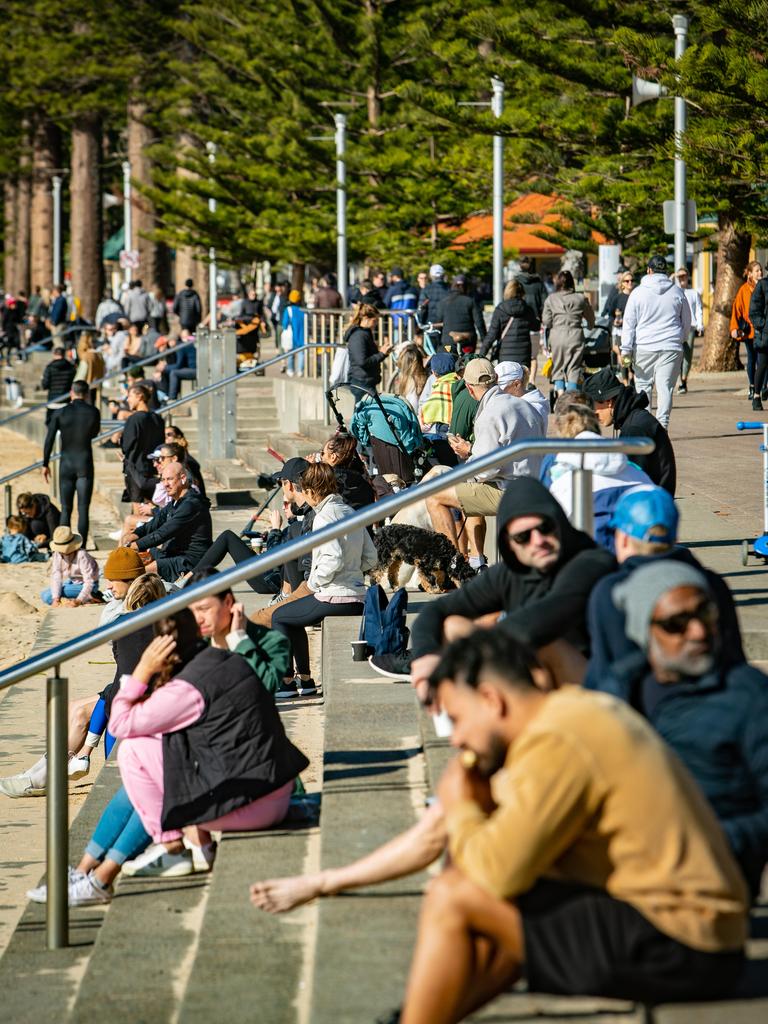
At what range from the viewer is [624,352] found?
15.0m

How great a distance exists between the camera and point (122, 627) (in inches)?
230

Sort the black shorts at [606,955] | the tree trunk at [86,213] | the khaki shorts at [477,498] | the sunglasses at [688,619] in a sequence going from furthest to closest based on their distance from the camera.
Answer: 1. the tree trunk at [86,213]
2. the khaki shorts at [477,498]
3. the sunglasses at [688,619]
4. the black shorts at [606,955]

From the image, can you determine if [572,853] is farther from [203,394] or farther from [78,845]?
[203,394]

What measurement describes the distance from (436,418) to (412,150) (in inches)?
758

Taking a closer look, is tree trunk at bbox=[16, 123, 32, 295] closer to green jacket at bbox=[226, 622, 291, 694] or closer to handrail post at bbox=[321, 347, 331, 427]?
handrail post at bbox=[321, 347, 331, 427]

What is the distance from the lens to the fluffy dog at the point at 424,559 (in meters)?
9.73

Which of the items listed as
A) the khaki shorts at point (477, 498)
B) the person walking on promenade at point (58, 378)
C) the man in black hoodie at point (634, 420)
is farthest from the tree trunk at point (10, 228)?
the man in black hoodie at point (634, 420)

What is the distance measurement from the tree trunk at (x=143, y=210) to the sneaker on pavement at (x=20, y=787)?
3251 cm

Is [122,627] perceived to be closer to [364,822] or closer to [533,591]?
[364,822]

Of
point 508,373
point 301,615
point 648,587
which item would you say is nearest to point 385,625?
point 301,615

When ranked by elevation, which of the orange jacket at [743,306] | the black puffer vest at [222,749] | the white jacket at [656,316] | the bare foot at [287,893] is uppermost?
the orange jacket at [743,306]

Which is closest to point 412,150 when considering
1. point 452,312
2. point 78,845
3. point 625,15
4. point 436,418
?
point 625,15

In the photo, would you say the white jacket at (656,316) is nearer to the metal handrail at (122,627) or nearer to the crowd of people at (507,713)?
the crowd of people at (507,713)

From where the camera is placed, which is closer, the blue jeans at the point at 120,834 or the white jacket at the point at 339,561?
the blue jeans at the point at 120,834
